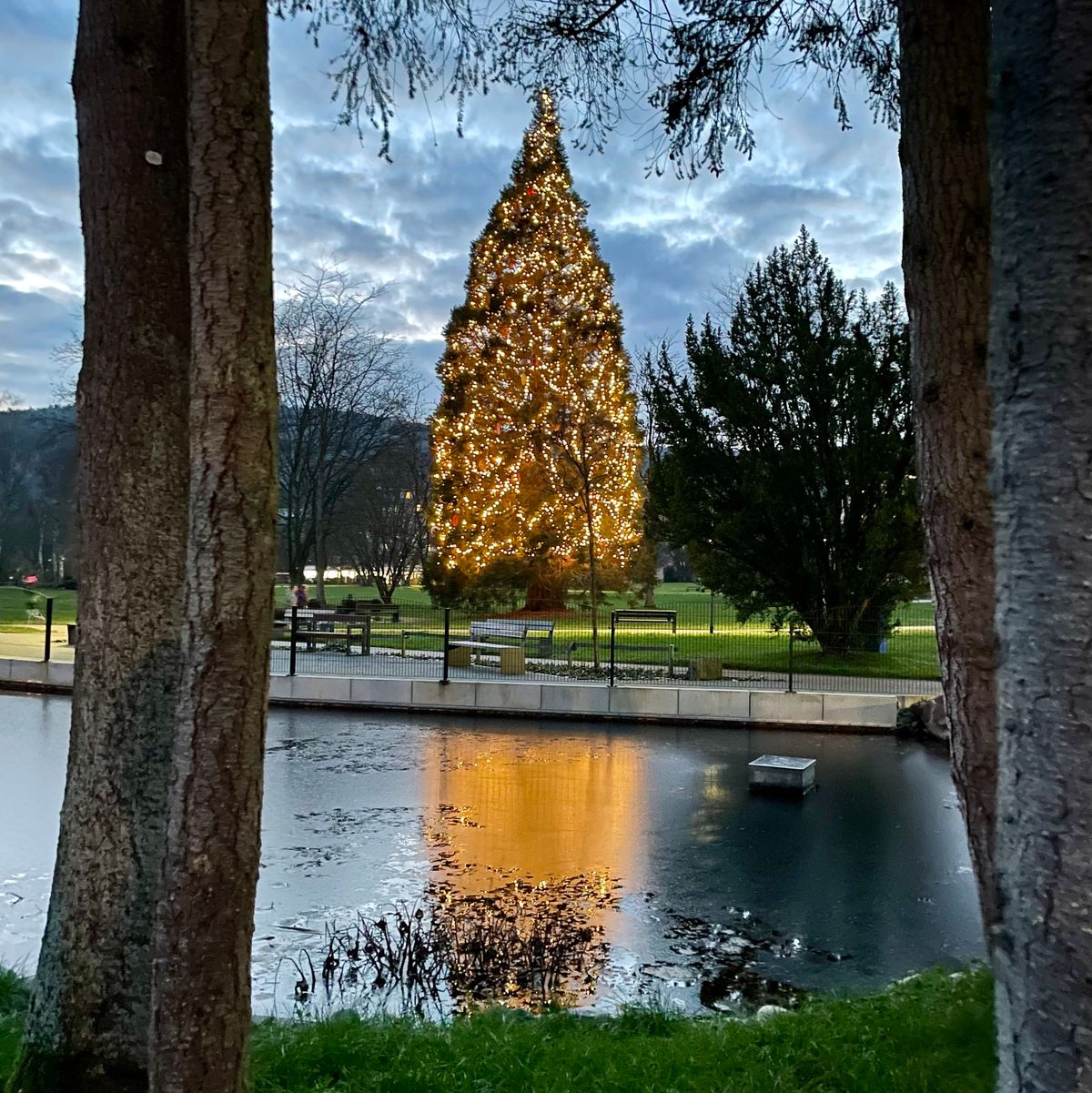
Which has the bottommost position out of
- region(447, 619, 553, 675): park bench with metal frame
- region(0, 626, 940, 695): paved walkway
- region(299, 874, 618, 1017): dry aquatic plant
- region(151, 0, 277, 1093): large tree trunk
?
region(299, 874, 618, 1017): dry aquatic plant

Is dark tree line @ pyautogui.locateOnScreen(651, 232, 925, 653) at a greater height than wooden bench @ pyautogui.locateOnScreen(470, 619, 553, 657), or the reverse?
dark tree line @ pyautogui.locateOnScreen(651, 232, 925, 653)

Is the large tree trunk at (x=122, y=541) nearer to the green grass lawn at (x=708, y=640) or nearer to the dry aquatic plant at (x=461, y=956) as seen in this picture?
the dry aquatic plant at (x=461, y=956)

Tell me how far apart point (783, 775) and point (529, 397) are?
20184 mm

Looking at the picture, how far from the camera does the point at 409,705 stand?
1677 centimetres

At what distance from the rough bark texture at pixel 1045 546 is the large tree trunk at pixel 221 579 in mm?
1738

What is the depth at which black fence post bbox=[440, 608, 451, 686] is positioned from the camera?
17106mm

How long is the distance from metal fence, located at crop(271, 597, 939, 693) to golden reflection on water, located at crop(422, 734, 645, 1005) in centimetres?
460

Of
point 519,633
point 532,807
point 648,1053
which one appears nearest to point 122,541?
point 648,1053

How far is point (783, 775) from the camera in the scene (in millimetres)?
10680

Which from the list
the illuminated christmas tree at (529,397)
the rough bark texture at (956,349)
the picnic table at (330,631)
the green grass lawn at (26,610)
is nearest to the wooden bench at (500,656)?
the picnic table at (330,631)

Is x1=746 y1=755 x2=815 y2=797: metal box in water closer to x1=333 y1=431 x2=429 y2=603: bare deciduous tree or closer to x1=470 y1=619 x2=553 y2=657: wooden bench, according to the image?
x1=470 y1=619 x2=553 y2=657: wooden bench

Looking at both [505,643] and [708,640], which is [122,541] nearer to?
[505,643]

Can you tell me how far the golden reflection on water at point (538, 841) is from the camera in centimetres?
610

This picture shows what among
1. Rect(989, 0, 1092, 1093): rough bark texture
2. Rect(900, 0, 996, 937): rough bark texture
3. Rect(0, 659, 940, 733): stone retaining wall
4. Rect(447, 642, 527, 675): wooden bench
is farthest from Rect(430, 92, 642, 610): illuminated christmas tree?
Rect(989, 0, 1092, 1093): rough bark texture
